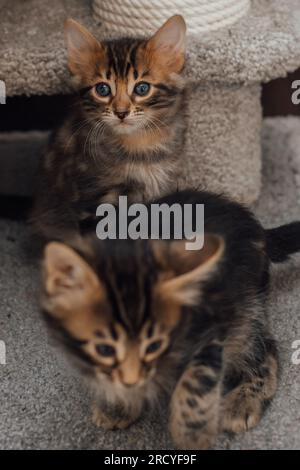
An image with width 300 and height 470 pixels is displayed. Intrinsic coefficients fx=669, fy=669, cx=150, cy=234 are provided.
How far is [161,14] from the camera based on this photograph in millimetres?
1706

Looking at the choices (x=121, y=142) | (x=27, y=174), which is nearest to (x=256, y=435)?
(x=121, y=142)

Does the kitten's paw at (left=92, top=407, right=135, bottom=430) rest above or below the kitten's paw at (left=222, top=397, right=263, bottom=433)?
below

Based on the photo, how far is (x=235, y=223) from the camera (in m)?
1.36

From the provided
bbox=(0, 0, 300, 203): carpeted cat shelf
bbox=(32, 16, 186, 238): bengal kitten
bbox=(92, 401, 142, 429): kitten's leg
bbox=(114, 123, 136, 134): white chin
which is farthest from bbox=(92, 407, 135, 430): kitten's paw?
bbox=(0, 0, 300, 203): carpeted cat shelf

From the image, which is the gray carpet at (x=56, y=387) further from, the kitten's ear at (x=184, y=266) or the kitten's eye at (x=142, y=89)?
the kitten's eye at (x=142, y=89)

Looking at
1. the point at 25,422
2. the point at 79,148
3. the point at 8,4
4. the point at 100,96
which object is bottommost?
the point at 25,422

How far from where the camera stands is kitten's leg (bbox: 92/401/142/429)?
1323 millimetres

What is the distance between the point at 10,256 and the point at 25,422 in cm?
67

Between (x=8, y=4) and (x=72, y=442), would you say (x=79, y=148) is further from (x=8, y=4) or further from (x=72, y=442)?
(x=72, y=442)

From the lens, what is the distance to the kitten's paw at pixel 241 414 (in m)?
1.32

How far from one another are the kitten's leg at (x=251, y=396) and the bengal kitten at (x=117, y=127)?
498mm

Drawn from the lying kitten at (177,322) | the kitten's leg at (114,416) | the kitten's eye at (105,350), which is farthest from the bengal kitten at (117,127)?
the kitten's eye at (105,350)

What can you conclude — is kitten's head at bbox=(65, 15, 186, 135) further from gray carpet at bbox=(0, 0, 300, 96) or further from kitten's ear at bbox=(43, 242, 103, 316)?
kitten's ear at bbox=(43, 242, 103, 316)

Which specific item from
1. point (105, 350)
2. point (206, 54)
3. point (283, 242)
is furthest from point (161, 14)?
point (105, 350)
